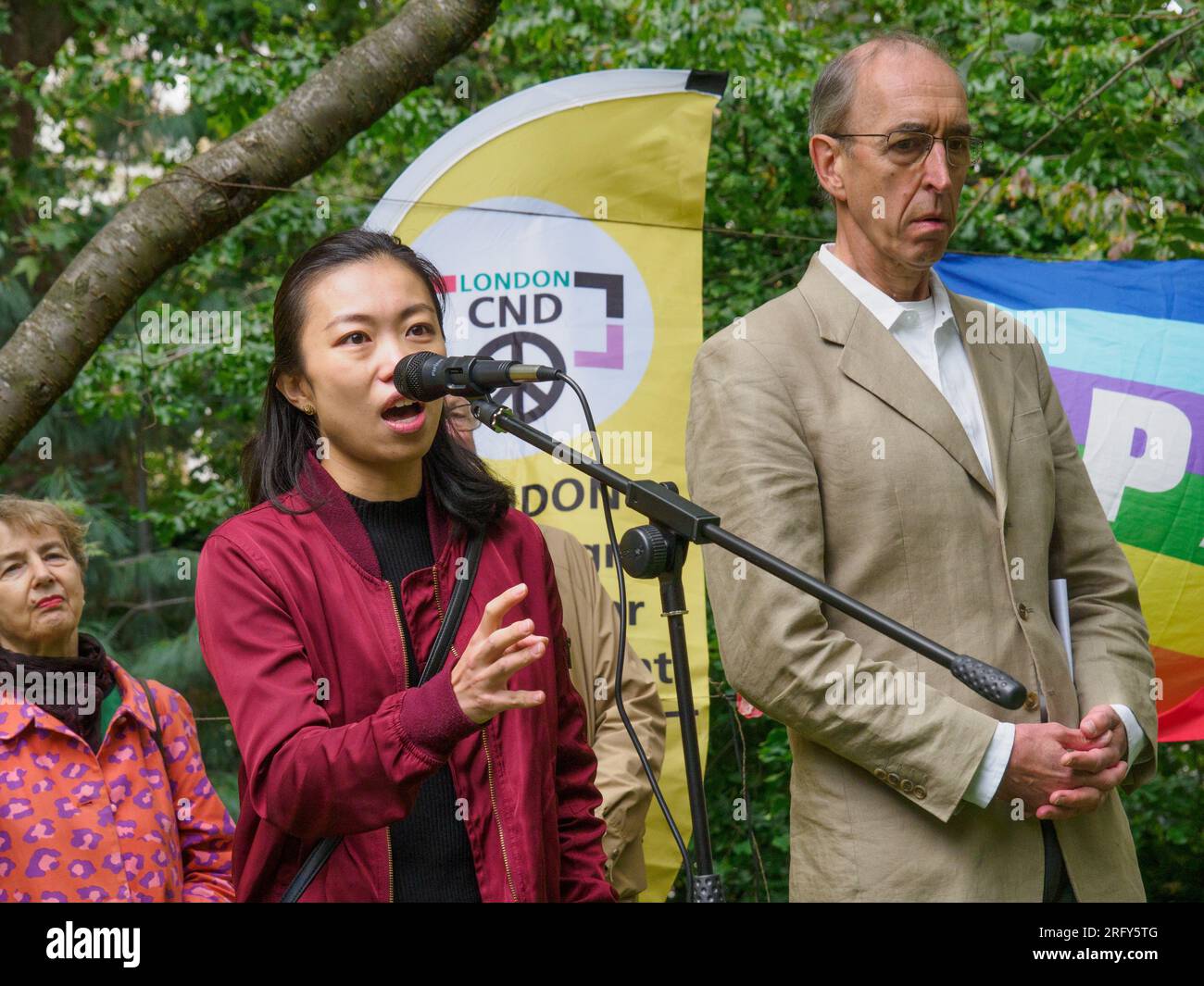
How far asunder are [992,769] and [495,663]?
0.92 meters

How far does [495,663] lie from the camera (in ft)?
5.29

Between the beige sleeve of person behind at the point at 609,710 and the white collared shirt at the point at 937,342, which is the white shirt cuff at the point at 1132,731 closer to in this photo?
the white collared shirt at the point at 937,342

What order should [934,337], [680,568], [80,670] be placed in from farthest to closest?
[80,670] → [934,337] → [680,568]

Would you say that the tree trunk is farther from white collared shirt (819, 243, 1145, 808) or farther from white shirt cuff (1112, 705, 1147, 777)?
white shirt cuff (1112, 705, 1147, 777)

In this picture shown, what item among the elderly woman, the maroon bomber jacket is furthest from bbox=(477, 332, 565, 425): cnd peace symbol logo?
the maroon bomber jacket

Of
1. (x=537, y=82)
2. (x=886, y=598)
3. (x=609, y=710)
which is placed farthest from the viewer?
(x=537, y=82)

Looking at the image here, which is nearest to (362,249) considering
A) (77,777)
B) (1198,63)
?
(77,777)

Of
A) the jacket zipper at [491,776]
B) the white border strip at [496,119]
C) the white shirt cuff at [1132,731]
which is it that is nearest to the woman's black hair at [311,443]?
the jacket zipper at [491,776]

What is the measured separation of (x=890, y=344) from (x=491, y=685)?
3.70 ft

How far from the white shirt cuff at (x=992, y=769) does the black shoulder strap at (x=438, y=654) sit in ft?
2.69

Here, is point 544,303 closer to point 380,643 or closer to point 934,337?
point 934,337

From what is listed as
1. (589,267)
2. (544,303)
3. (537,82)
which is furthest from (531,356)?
(537,82)

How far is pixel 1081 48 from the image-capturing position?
18.0 ft

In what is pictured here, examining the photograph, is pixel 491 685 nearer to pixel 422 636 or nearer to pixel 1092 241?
pixel 422 636
